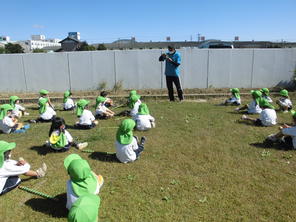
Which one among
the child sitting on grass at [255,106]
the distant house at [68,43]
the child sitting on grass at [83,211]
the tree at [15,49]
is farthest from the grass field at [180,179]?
the distant house at [68,43]

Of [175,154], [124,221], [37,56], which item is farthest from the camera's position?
[37,56]

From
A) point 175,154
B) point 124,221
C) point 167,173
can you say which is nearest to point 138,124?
point 175,154

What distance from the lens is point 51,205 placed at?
362cm

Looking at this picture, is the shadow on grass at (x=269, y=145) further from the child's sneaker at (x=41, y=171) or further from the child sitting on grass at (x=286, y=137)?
the child's sneaker at (x=41, y=171)

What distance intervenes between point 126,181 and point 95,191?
2.90ft

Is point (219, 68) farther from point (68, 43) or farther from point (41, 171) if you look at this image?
point (68, 43)

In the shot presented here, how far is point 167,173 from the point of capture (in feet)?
14.5

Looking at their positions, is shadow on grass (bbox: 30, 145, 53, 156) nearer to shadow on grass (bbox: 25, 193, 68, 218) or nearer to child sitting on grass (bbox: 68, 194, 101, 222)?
shadow on grass (bbox: 25, 193, 68, 218)

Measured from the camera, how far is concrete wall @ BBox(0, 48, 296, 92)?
13.0m

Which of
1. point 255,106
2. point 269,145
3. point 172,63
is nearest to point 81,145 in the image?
point 269,145

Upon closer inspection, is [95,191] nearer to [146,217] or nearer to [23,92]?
[146,217]

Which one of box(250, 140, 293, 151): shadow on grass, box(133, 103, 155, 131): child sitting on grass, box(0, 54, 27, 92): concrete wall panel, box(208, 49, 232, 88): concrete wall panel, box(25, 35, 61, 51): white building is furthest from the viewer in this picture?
box(25, 35, 61, 51): white building

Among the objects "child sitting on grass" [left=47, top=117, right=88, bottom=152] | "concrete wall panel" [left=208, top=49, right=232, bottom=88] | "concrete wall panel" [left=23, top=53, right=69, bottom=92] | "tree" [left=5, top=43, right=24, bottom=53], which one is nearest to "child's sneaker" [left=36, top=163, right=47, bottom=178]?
"child sitting on grass" [left=47, top=117, right=88, bottom=152]

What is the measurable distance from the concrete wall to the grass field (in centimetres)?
679
